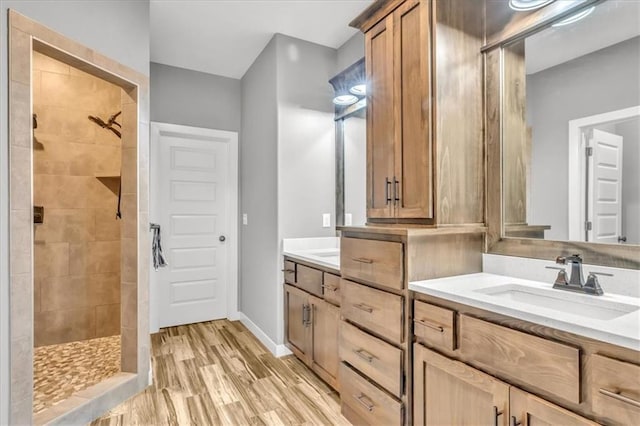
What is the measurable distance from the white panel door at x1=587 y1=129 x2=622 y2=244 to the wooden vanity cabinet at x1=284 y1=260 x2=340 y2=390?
1371mm

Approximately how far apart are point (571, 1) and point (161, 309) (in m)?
4.05

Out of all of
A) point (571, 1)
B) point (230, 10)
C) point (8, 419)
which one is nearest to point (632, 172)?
point (571, 1)

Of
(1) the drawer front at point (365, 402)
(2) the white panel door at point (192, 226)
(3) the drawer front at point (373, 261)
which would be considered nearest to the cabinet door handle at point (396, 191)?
(3) the drawer front at point (373, 261)

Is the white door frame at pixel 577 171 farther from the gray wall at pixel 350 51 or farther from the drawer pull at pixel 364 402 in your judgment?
the gray wall at pixel 350 51

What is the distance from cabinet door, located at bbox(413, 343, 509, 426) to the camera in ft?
4.01

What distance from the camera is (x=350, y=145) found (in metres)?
3.10

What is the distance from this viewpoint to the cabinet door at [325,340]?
2.27 meters

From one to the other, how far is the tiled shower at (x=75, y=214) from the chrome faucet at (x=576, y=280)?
10.3 ft

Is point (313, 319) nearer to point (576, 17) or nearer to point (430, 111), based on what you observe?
point (430, 111)

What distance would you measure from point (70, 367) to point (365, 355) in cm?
228

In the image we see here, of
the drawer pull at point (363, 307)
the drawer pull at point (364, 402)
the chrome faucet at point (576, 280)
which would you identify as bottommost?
the drawer pull at point (364, 402)

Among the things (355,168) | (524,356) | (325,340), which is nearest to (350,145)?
(355,168)

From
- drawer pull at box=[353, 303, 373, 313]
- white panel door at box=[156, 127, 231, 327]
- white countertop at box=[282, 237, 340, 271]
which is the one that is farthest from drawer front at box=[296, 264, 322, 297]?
white panel door at box=[156, 127, 231, 327]

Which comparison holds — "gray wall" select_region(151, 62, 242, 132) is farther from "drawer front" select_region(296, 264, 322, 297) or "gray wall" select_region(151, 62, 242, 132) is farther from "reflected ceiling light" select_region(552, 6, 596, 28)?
"reflected ceiling light" select_region(552, 6, 596, 28)
